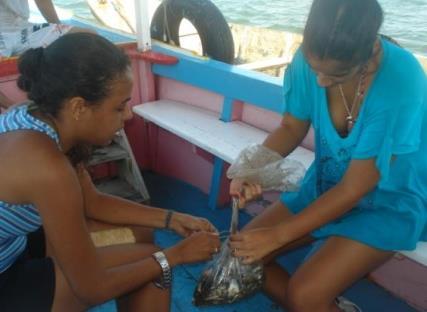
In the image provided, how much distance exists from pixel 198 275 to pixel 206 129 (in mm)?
766

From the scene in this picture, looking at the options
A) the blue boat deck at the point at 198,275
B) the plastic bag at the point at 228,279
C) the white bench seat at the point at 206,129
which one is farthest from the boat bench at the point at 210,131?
the plastic bag at the point at 228,279

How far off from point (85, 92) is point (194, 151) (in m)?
1.62

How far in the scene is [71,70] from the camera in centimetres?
105

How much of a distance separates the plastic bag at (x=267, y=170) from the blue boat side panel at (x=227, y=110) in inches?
32.1

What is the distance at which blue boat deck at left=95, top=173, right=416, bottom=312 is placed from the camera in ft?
6.22

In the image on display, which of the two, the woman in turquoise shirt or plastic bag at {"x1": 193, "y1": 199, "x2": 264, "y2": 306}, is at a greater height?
the woman in turquoise shirt

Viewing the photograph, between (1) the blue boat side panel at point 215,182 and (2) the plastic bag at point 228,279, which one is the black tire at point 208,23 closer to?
(1) the blue boat side panel at point 215,182

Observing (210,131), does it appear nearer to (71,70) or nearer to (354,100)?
(354,100)

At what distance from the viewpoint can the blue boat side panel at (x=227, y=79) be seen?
2.15 metres

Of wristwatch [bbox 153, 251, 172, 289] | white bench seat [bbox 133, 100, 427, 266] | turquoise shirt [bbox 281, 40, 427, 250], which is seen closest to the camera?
turquoise shirt [bbox 281, 40, 427, 250]

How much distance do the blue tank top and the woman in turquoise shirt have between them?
2.02 ft

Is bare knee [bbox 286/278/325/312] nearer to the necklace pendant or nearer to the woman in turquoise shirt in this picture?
the woman in turquoise shirt

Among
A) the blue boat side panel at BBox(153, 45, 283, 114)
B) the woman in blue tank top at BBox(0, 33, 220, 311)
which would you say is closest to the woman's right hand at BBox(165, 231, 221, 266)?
the woman in blue tank top at BBox(0, 33, 220, 311)

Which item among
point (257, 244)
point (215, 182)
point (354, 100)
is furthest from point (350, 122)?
point (215, 182)
